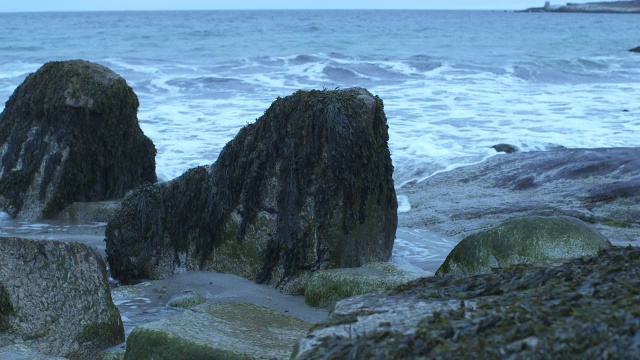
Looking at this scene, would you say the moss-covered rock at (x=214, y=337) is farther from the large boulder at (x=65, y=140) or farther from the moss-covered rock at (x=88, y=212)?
the large boulder at (x=65, y=140)

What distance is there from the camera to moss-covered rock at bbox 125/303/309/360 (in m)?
3.33

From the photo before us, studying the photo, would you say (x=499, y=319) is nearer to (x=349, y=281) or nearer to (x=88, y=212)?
(x=349, y=281)

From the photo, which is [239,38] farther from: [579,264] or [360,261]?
[579,264]

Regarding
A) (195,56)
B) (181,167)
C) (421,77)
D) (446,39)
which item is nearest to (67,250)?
(181,167)

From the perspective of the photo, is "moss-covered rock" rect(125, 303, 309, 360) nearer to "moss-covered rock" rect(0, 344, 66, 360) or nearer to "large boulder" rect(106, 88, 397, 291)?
"moss-covered rock" rect(0, 344, 66, 360)

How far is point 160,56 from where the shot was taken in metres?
27.1

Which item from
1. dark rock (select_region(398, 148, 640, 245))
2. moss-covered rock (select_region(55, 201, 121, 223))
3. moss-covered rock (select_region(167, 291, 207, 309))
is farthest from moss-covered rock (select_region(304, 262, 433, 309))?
moss-covered rock (select_region(55, 201, 121, 223))

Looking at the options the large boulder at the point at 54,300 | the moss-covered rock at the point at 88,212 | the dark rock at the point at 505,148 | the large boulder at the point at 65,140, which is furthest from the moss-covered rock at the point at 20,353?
the dark rock at the point at 505,148

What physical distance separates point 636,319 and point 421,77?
19379 mm

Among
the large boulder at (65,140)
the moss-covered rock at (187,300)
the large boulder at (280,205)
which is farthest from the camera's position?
the large boulder at (65,140)

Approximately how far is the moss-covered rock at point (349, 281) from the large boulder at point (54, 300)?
116cm

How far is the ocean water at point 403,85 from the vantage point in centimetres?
1121

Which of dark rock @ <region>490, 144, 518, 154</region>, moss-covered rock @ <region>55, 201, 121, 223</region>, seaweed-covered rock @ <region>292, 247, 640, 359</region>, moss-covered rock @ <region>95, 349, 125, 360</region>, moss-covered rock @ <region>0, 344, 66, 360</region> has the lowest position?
dark rock @ <region>490, 144, 518, 154</region>

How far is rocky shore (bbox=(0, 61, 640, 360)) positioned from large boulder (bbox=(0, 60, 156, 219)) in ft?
0.06
